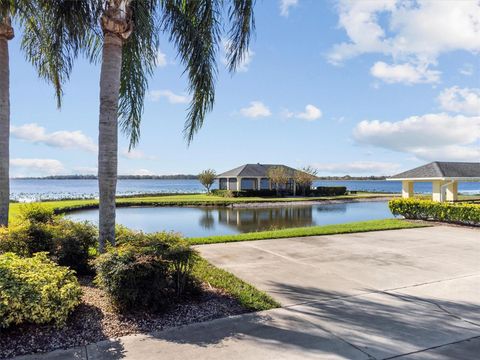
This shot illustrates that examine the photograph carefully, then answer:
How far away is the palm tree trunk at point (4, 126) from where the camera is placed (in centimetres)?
758

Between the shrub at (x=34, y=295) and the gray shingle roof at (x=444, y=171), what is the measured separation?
21.4 metres

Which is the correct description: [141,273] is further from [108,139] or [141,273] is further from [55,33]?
[55,33]

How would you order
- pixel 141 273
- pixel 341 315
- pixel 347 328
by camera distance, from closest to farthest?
pixel 347 328 < pixel 141 273 < pixel 341 315

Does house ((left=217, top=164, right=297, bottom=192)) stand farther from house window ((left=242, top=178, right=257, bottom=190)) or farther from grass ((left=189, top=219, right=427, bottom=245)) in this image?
grass ((left=189, top=219, right=427, bottom=245))

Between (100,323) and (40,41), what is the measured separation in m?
7.27

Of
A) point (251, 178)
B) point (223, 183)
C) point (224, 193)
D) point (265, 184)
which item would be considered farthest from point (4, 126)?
point (223, 183)

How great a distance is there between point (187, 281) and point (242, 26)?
14.7ft

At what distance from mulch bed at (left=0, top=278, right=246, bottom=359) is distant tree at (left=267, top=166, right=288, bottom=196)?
38.6 meters

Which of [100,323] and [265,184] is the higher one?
[265,184]

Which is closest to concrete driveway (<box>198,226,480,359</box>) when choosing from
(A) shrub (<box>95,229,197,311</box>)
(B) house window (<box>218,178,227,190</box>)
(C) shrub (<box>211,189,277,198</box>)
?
(A) shrub (<box>95,229,197,311</box>)

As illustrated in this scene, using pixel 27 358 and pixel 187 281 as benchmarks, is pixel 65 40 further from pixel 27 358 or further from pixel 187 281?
pixel 27 358

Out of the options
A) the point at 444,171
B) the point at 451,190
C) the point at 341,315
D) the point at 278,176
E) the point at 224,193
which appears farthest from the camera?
the point at 278,176

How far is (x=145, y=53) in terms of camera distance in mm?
8016

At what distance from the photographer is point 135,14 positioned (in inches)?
255
